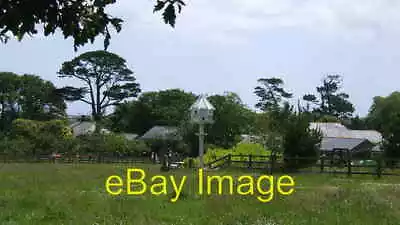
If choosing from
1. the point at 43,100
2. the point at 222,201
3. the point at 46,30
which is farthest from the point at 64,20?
the point at 43,100

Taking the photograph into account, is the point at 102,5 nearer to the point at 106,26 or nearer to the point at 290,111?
the point at 106,26

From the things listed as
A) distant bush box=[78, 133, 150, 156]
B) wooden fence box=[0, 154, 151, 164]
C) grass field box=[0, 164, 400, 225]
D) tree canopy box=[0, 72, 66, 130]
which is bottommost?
grass field box=[0, 164, 400, 225]

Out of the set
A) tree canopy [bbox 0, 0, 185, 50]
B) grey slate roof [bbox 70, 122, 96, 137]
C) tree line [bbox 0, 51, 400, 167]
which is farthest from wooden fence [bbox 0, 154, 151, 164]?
tree canopy [bbox 0, 0, 185, 50]

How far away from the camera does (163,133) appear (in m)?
77.7

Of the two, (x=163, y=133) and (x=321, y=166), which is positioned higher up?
(x=163, y=133)

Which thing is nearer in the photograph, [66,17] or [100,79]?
[66,17]

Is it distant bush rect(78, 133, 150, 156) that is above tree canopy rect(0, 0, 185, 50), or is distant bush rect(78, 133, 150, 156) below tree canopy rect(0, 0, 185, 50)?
above

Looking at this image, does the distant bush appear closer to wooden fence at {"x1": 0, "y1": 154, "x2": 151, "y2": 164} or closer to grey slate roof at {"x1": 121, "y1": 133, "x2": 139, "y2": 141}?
grey slate roof at {"x1": 121, "y1": 133, "x2": 139, "y2": 141}

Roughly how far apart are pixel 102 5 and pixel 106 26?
0.20m

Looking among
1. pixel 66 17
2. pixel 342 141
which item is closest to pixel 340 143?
pixel 342 141

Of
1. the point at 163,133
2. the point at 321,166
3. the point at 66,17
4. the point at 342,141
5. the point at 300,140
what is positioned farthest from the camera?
the point at 163,133

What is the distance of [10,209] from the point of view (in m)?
12.6

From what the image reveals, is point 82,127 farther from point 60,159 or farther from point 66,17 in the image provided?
point 66,17

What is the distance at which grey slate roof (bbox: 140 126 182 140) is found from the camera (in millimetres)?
72556
